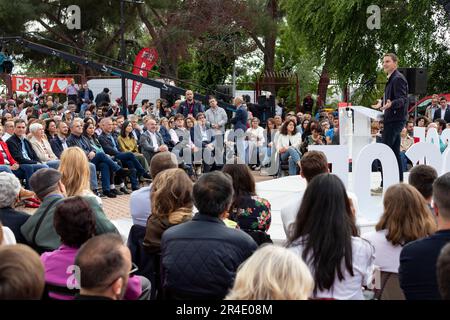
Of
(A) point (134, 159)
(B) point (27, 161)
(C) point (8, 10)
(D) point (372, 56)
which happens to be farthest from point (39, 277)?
(C) point (8, 10)

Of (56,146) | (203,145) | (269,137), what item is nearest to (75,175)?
(56,146)

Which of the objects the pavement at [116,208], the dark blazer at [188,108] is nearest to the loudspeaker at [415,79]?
the dark blazer at [188,108]

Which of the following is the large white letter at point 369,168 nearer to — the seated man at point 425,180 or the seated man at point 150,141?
the seated man at point 425,180

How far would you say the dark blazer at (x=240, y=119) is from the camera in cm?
1627

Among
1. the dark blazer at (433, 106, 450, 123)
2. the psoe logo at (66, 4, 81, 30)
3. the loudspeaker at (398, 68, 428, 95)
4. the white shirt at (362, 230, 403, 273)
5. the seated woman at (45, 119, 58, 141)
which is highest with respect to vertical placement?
the psoe logo at (66, 4, 81, 30)

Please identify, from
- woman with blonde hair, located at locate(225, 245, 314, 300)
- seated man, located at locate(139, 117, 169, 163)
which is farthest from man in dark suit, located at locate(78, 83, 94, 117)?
woman with blonde hair, located at locate(225, 245, 314, 300)

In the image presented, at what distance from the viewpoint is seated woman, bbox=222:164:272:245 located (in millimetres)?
4945

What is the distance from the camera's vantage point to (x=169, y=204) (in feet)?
15.3

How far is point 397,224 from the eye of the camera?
13.4ft

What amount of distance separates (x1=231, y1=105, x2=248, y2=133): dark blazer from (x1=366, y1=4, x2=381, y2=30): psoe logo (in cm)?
772

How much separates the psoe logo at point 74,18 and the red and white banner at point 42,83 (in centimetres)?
649

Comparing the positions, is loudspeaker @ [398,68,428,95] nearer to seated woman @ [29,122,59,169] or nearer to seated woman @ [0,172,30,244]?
seated woman @ [29,122,59,169]

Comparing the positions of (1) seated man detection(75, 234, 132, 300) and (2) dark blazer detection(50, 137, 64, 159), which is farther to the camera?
(2) dark blazer detection(50, 137, 64, 159)

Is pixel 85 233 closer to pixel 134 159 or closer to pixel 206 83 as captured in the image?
pixel 134 159
